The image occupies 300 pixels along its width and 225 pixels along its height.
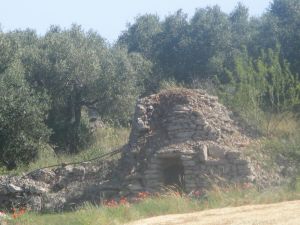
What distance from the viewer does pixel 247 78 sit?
2086 centimetres

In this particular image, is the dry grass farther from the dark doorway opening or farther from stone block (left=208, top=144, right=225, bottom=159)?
the dark doorway opening

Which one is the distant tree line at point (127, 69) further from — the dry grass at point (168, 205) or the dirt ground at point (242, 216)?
the dirt ground at point (242, 216)

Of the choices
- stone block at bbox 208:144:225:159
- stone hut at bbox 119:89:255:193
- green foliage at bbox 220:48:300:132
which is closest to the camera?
stone hut at bbox 119:89:255:193

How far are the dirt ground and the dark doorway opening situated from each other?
464 centimetres

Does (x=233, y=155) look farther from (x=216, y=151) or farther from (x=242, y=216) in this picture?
(x=242, y=216)

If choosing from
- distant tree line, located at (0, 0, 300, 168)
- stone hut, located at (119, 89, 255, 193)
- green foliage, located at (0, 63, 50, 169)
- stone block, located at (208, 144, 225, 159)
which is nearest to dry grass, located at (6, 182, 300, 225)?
stone hut, located at (119, 89, 255, 193)

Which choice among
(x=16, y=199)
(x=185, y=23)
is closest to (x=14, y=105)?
(x=16, y=199)

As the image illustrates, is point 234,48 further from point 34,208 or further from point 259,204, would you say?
point 259,204

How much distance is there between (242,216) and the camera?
1251 centimetres

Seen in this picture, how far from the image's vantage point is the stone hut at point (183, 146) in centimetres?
1738

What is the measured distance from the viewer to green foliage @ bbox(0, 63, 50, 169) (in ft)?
75.7

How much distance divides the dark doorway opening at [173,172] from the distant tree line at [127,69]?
362 cm

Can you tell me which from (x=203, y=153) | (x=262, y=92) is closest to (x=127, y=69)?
(x=262, y=92)

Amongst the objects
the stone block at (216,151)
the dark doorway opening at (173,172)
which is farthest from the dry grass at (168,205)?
the dark doorway opening at (173,172)
